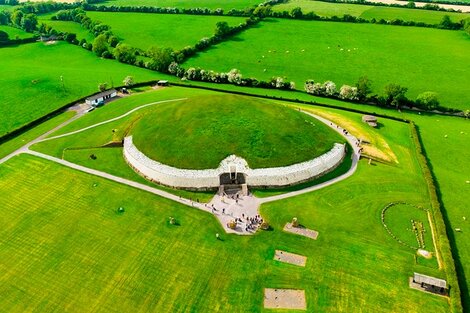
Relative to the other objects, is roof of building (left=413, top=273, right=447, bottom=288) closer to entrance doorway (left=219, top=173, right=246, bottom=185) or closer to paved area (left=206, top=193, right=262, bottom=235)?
paved area (left=206, top=193, right=262, bottom=235)

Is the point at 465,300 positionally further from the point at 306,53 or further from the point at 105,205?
the point at 306,53

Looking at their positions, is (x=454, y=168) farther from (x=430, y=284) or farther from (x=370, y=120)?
(x=430, y=284)

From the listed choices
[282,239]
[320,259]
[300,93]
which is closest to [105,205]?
[282,239]

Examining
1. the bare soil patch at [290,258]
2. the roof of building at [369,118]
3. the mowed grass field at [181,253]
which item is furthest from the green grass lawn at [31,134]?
the roof of building at [369,118]

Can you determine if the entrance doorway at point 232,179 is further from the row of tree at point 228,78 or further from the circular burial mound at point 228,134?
the row of tree at point 228,78

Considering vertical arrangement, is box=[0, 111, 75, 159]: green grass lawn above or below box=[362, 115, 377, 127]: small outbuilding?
below

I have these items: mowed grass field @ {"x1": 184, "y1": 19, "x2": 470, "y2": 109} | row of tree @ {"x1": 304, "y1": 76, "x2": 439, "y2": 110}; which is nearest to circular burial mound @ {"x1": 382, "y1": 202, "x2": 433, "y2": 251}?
row of tree @ {"x1": 304, "y1": 76, "x2": 439, "y2": 110}
